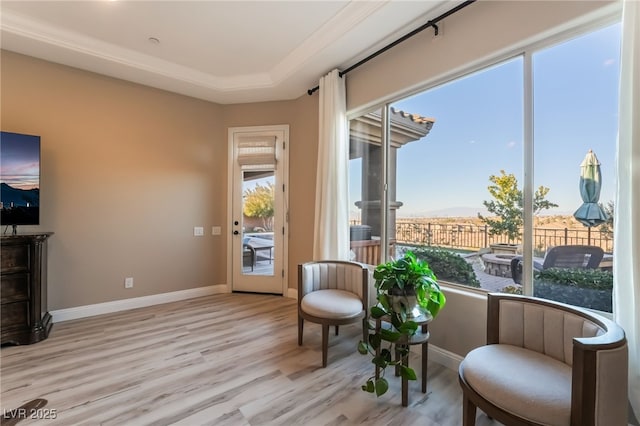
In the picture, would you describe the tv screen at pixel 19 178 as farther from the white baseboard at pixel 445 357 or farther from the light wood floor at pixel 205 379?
the white baseboard at pixel 445 357

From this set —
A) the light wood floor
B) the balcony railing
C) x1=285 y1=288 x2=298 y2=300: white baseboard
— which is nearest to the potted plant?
the light wood floor

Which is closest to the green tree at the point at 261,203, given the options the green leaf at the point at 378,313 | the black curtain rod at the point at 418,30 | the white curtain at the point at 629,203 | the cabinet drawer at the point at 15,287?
the black curtain rod at the point at 418,30

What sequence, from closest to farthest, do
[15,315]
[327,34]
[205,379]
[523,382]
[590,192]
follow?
[523,382]
[590,192]
[205,379]
[15,315]
[327,34]

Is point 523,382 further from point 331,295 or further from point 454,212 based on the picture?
point 331,295

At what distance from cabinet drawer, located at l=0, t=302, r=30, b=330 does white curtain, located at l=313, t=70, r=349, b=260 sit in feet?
9.47

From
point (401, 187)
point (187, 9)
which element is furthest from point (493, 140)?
point (187, 9)

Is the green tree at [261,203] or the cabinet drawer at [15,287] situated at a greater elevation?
the green tree at [261,203]

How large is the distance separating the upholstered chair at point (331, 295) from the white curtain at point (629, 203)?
1584 millimetres

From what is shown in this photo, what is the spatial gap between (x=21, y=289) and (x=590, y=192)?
15.3 ft

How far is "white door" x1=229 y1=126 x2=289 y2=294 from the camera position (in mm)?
4184

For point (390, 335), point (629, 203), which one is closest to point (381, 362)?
point (390, 335)

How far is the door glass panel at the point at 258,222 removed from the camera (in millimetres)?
4246

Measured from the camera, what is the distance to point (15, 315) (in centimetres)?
262

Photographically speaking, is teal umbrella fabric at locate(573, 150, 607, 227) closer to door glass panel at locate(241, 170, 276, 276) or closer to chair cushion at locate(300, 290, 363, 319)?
chair cushion at locate(300, 290, 363, 319)
